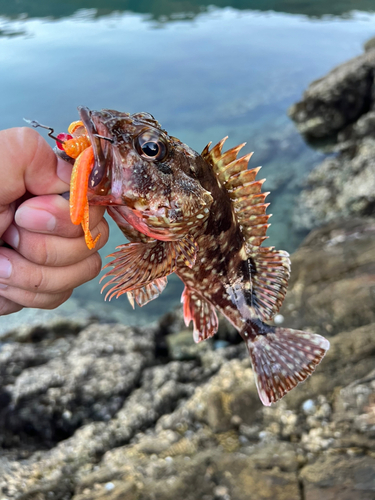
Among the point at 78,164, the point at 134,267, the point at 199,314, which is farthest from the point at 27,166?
the point at 199,314

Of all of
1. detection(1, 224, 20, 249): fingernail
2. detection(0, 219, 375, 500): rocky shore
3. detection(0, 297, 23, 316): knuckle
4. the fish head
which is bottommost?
detection(0, 219, 375, 500): rocky shore

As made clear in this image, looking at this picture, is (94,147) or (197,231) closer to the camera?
(94,147)

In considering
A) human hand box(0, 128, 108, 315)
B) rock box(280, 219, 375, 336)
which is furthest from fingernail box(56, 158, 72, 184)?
rock box(280, 219, 375, 336)

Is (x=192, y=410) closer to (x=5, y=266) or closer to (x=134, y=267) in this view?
(x=134, y=267)

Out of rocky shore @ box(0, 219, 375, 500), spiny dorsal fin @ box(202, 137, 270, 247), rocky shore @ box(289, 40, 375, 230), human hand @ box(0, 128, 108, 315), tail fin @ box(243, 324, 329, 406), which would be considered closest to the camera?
human hand @ box(0, 128, 108, 315)

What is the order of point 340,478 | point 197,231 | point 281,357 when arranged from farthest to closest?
point 340,478
point 281,357
point 197,231

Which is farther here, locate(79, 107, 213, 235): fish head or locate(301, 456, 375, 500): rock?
locate(301, 456, 375, 500): rock

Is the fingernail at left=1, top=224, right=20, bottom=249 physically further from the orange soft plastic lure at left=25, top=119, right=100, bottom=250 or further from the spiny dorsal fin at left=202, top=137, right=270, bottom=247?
the spiny dorsal fin at left=202, top=137, right=270, bottom=247

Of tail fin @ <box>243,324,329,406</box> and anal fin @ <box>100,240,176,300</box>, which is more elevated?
anal fin @ <box>100,240,176,300</box>
